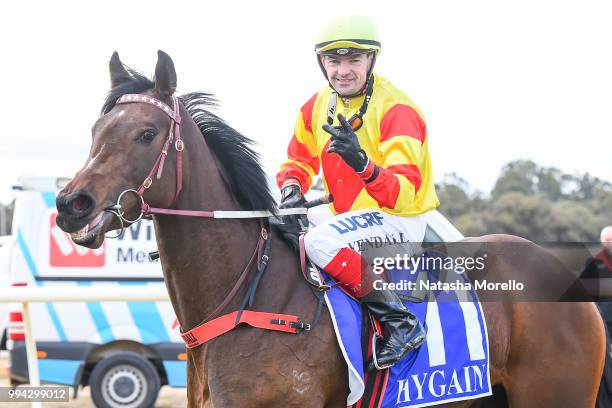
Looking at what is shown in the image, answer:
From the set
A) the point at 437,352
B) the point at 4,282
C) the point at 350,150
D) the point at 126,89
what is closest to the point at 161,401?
the point at 4,282

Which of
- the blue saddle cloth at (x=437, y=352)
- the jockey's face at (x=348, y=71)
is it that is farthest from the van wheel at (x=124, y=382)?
the jockey's face at (x=348, y=71)

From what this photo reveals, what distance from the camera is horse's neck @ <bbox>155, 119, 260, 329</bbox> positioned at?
3262mm

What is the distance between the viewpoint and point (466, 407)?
3.82 m

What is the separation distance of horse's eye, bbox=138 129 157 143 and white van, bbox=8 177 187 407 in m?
4.90

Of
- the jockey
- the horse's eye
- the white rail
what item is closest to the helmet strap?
the jockey

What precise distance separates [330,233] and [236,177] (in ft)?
1.58

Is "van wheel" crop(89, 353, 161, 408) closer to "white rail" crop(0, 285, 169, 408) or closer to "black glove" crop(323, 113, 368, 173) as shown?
"white rail" crop(0, 285, 169, 408)

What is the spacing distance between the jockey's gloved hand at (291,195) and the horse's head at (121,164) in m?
0.71

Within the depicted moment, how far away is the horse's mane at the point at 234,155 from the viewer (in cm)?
348

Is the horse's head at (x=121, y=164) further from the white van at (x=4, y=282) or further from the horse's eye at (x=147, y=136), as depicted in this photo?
the white van at (x=4, y=282)

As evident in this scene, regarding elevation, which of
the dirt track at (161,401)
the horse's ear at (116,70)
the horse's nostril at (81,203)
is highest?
the horse's ear at (116,70)

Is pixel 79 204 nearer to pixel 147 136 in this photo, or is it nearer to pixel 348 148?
pixel 147 136

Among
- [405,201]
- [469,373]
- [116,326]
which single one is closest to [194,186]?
[405,201]

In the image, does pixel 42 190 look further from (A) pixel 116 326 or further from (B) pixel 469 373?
(B) pixel 469 373
